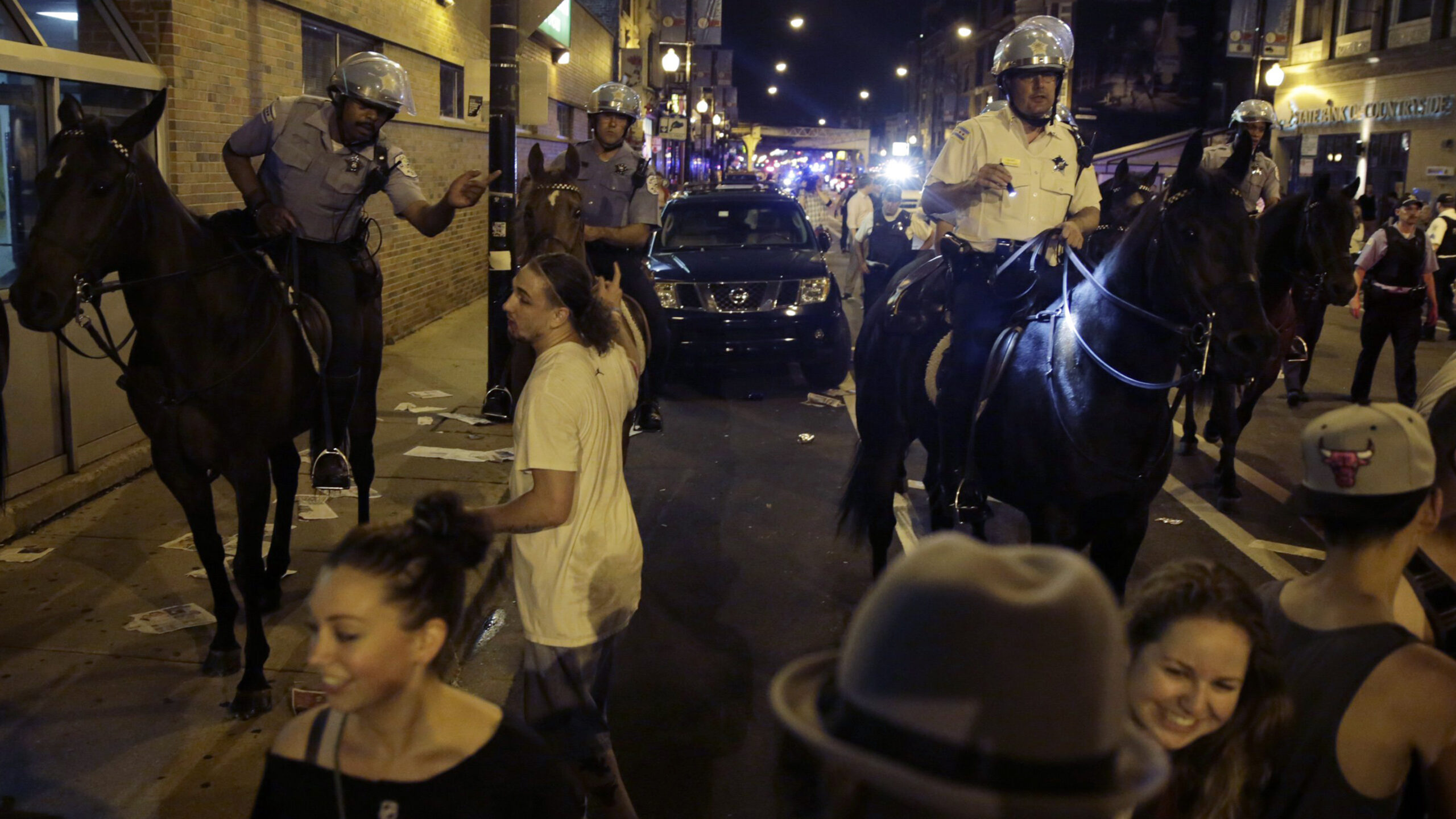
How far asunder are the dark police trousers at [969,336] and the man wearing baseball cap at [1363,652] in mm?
3462

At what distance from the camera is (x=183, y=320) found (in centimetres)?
545

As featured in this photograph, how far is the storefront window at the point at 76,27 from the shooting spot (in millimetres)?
8133

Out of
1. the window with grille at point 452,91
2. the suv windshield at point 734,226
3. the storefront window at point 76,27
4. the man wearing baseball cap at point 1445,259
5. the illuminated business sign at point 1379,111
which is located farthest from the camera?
the illuminated business sign at point 1379,111

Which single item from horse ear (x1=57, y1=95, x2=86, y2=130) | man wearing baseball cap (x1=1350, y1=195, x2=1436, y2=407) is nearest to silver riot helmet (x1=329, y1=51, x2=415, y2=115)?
horse ear (x1=57, y1=95, x2=86, y2=130)

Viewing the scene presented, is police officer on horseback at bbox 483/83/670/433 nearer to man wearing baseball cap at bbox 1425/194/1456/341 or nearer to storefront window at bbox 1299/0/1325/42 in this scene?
man wearing baseball cap at bbox 1425/194/1456/341

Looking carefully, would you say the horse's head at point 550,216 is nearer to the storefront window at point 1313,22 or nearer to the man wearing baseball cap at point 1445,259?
the man wearing baseball cap at point 1445,259

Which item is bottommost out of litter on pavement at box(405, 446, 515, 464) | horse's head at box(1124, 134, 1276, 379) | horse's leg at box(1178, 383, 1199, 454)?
litter on pavement at box(405, 446, 515, 464)

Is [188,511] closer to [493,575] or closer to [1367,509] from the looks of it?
[493,575]

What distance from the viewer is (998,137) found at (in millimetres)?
6121

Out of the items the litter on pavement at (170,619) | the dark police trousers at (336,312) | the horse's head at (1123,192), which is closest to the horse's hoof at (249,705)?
the litter on pavement at (170,619)

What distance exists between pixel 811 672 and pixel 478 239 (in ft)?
63.9

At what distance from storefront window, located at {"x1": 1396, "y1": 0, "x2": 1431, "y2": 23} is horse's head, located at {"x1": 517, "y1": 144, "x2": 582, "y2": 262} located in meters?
30.9

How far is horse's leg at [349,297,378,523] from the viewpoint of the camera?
281 inches

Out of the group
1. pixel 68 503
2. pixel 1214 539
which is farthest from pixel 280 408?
pixel 1214 539
